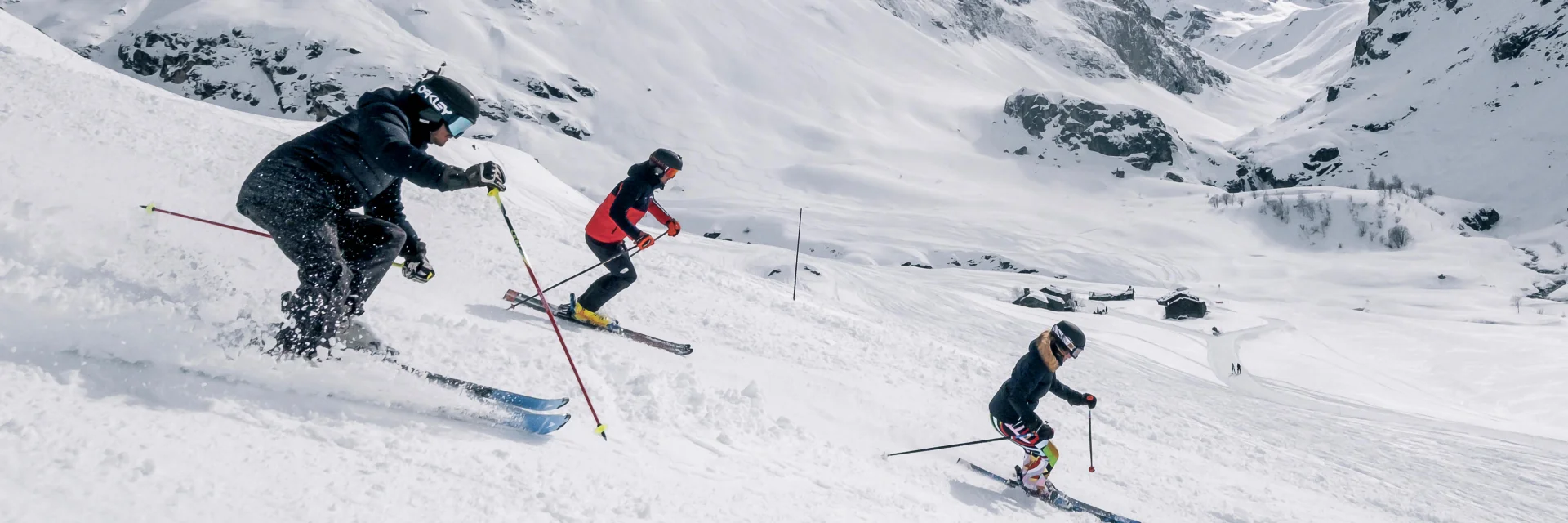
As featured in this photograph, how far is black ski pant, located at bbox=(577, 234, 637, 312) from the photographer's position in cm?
782

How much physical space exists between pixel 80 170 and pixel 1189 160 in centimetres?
9626

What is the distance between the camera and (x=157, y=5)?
80.6 m

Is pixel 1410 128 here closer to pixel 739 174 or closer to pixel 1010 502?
pixel 739 174

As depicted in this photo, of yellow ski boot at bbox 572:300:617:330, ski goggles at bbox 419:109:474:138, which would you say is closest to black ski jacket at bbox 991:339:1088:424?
yellow ski boot at bbox 572:300:617:330

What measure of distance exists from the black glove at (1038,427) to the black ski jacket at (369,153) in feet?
15.6

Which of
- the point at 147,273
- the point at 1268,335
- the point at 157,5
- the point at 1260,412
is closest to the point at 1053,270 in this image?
the point at 1268,335

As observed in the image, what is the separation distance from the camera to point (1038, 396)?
6.85 meters

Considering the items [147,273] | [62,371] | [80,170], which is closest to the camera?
[62,371]

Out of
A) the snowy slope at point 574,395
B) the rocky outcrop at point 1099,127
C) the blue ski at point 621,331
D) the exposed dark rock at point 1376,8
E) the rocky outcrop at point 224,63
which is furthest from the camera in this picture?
the exposed dark rock at point 1376,8

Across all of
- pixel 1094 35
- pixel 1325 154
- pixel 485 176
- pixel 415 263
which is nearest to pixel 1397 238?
pixel 1325 154


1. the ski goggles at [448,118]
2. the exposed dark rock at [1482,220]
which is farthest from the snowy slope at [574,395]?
the exposed dark rock at [1482,220]

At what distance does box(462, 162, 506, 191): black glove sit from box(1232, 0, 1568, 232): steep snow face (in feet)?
300

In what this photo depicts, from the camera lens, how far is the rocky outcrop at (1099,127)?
84625 mm

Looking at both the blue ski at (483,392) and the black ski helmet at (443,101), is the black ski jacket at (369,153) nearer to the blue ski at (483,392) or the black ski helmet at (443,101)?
the black ski helmet at (443,101)
